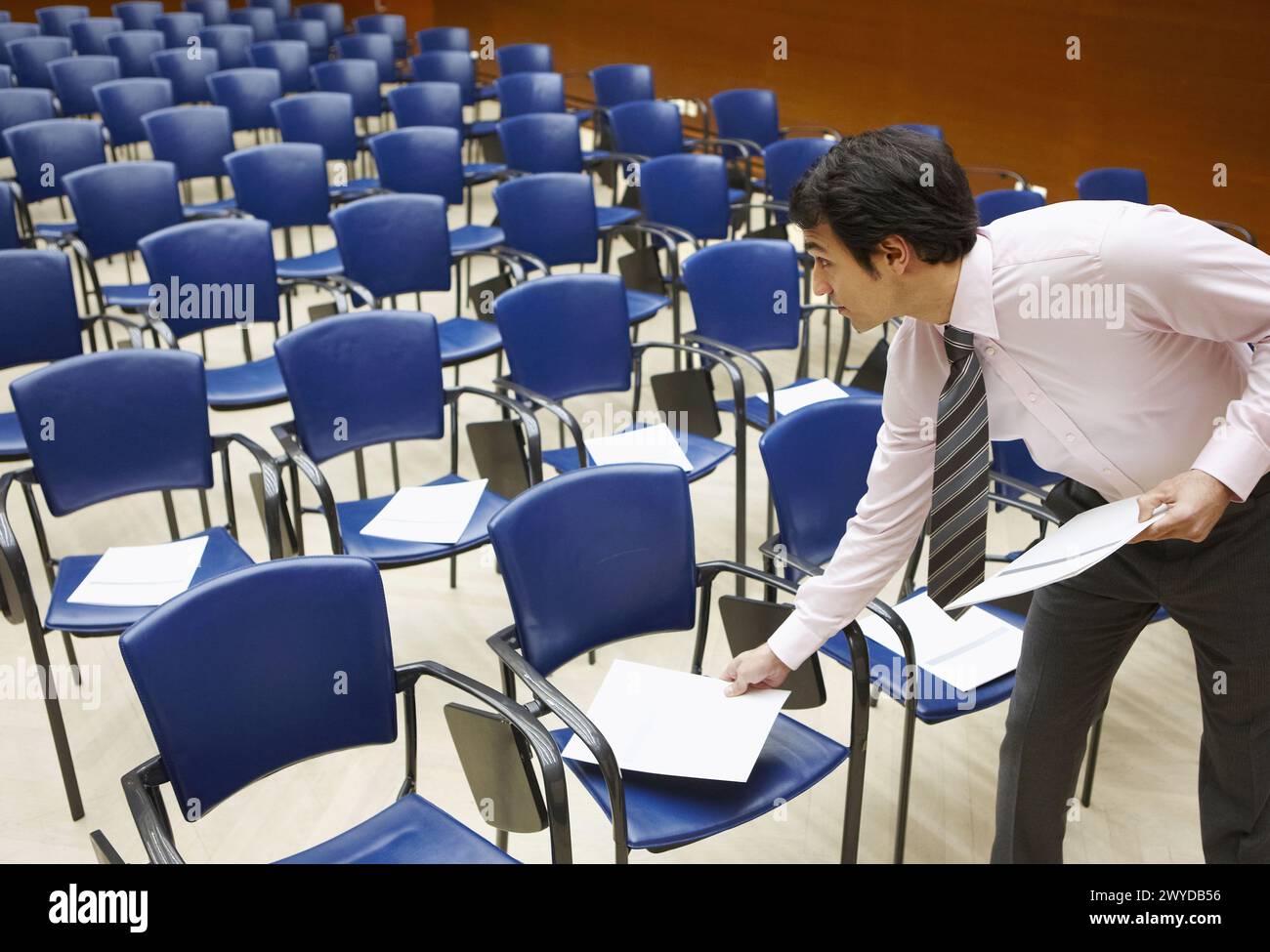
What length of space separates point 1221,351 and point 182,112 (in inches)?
225

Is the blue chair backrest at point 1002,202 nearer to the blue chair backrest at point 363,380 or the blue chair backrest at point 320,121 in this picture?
the blue chair backrest at point 363,380

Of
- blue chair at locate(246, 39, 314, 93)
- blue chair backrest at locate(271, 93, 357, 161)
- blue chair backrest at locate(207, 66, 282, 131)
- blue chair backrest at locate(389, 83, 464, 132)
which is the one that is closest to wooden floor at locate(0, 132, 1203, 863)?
blue chair backrest at locate(271, 93, 357, 161)

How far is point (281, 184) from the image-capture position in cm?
539

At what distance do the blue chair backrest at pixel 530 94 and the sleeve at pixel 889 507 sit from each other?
5978 millimetres

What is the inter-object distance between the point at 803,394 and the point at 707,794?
202 cm

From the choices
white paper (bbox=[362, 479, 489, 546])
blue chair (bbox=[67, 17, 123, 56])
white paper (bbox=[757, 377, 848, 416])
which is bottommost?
white paper (bbox=[362, 479, 489, 546])

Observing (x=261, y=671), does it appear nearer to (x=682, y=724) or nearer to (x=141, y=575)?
(x=682, y=724)

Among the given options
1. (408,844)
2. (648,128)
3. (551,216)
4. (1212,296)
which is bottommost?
(408,844)

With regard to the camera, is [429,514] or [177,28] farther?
[177,28]

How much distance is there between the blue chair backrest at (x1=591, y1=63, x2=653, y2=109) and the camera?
25.8ft

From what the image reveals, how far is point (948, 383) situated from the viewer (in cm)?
188

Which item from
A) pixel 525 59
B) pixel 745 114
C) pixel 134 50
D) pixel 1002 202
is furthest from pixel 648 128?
pixel 134 50

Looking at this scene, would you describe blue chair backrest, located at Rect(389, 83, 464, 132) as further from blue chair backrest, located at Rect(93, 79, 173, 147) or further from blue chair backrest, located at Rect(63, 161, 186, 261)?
blue chair backrest, located at Rect(63, 161, 186, 261)

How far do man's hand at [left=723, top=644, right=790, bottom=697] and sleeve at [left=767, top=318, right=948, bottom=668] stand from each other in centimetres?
3
